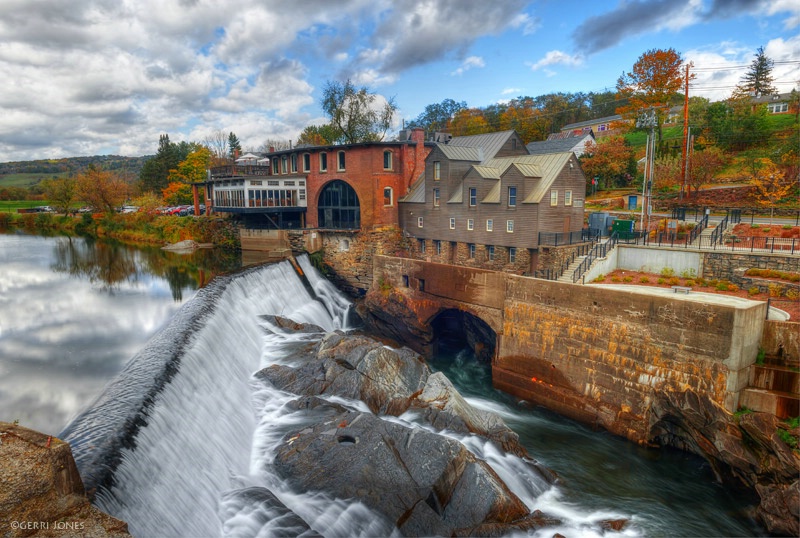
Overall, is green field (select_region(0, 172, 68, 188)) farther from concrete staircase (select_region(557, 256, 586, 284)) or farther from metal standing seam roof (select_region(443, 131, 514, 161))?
concrete staircase (select_region(557, 256, 586, 284))

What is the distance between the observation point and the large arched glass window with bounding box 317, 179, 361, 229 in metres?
37.2

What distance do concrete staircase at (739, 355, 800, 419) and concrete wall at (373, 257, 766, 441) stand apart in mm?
366

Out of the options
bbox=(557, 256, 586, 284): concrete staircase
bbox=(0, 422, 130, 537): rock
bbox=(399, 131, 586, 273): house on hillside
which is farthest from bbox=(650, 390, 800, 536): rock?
bbox=(0, 422, 130, 537): rock

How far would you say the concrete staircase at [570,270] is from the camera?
24875 millimetres

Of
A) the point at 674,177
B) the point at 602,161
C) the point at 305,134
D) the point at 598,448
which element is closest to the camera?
the point at 598,448

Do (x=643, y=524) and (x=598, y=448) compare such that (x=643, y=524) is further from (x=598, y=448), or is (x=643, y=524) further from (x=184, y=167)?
(x=184, y=167)

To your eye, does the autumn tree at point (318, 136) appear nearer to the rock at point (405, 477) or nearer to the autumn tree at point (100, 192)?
the autumn tree at point (100, 192)

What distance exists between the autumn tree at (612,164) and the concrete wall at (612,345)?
3000 cm

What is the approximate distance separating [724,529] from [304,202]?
34.4 m

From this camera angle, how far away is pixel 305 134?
86375 millimetres

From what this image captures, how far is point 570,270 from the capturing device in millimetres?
25875

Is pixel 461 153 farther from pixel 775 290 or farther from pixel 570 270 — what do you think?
pixel 775 290

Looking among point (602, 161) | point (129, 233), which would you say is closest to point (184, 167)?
point (129, 233)

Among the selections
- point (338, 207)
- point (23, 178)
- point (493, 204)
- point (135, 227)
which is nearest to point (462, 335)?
point (493, 204)
